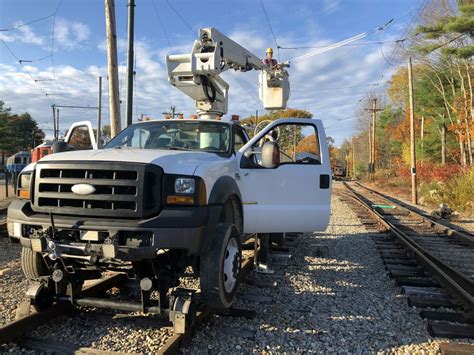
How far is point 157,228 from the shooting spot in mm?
3742

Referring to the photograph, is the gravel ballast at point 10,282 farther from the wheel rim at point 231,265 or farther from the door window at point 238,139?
the door window at point 238,139

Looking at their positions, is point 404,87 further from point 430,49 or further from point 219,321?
point 219,321

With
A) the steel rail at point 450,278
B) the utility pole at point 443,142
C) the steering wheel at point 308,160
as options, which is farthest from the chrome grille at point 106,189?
the utility pole at point 443,142

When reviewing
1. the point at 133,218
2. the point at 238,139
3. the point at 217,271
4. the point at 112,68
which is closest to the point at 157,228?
the point at 133,218

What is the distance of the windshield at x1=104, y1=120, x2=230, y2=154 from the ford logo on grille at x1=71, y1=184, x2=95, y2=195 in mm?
1467

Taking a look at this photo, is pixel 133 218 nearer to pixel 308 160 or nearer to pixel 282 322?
pixel 282 322

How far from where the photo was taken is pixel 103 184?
Answer: 3.88 m

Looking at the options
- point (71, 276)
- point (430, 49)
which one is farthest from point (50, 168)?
point (430, 49)

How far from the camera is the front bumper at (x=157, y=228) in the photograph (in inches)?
147

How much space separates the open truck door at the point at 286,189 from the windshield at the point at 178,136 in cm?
36

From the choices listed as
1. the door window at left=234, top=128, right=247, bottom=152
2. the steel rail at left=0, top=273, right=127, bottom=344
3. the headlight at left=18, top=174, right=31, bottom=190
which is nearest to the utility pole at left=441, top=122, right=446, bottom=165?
the door window at left=234, top=128, right=247, bottom=152

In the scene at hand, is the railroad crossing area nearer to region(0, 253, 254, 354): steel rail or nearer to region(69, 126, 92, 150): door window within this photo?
region(0, 253, 254, 354): steel rail

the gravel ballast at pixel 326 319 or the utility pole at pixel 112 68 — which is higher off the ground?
the utility pole at pixel 112 68

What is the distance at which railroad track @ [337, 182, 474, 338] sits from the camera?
16.1 ft
